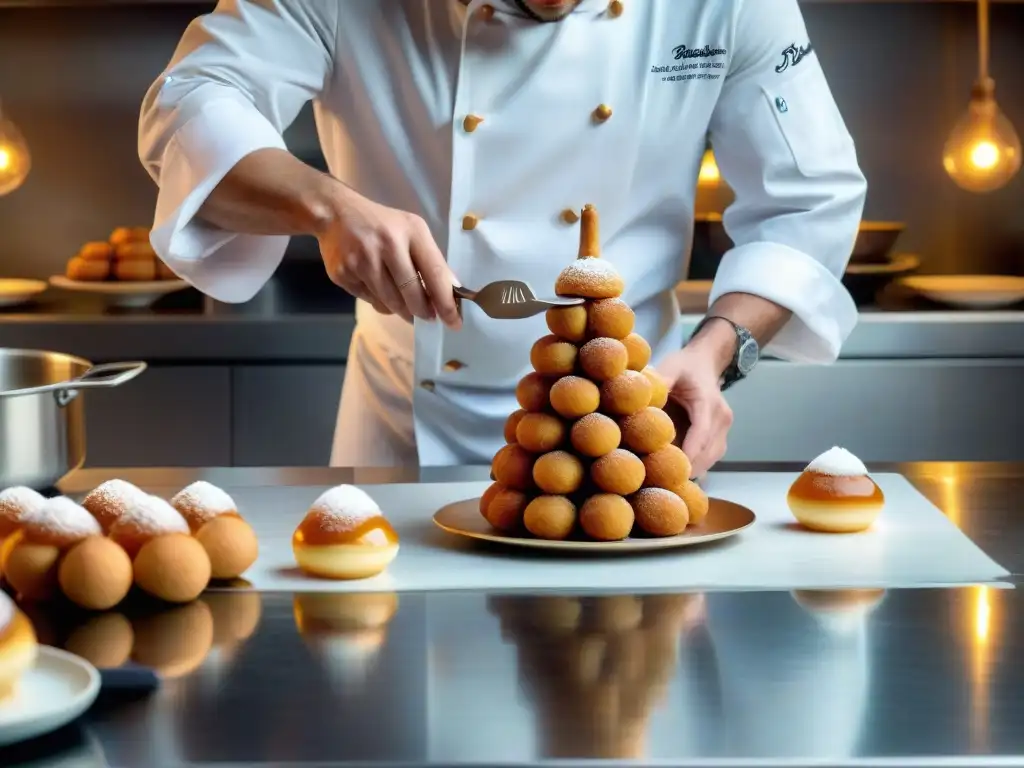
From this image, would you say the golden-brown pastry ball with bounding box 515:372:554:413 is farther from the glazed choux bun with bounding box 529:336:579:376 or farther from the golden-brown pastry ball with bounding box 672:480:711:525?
the golden-brown pastry ball with bounding box 672:480:711:525

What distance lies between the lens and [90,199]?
3.21m

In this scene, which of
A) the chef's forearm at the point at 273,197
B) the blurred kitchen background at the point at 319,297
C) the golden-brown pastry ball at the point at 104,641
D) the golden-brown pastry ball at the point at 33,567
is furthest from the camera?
the blurred kitchen background at the point at 319,297

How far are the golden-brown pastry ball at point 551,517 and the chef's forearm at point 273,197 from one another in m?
0.37

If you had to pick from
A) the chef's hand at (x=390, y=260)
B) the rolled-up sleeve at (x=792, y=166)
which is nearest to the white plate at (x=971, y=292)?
the rolled-up sleeve at (x=792, y=166)

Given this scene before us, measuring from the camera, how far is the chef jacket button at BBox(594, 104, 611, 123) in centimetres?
158

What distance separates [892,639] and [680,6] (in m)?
0.93

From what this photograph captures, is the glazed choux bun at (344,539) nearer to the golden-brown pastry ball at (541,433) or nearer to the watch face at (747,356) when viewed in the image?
the golden-brown pastry ball at (541,433)

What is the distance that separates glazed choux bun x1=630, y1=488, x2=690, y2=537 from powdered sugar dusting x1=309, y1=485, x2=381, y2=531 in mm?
207

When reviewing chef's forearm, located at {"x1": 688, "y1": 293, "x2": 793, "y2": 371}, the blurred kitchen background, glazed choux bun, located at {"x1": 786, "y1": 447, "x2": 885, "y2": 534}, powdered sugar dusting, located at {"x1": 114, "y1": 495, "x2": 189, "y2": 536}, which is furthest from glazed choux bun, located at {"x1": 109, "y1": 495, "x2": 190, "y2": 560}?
the blurred kitchen background

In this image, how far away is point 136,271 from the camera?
2.88 meters

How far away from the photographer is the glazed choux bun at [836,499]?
117 centimetres

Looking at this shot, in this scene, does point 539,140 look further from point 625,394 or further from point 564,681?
point 564,681

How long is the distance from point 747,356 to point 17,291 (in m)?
1.84

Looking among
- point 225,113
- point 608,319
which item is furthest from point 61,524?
point 225,113
